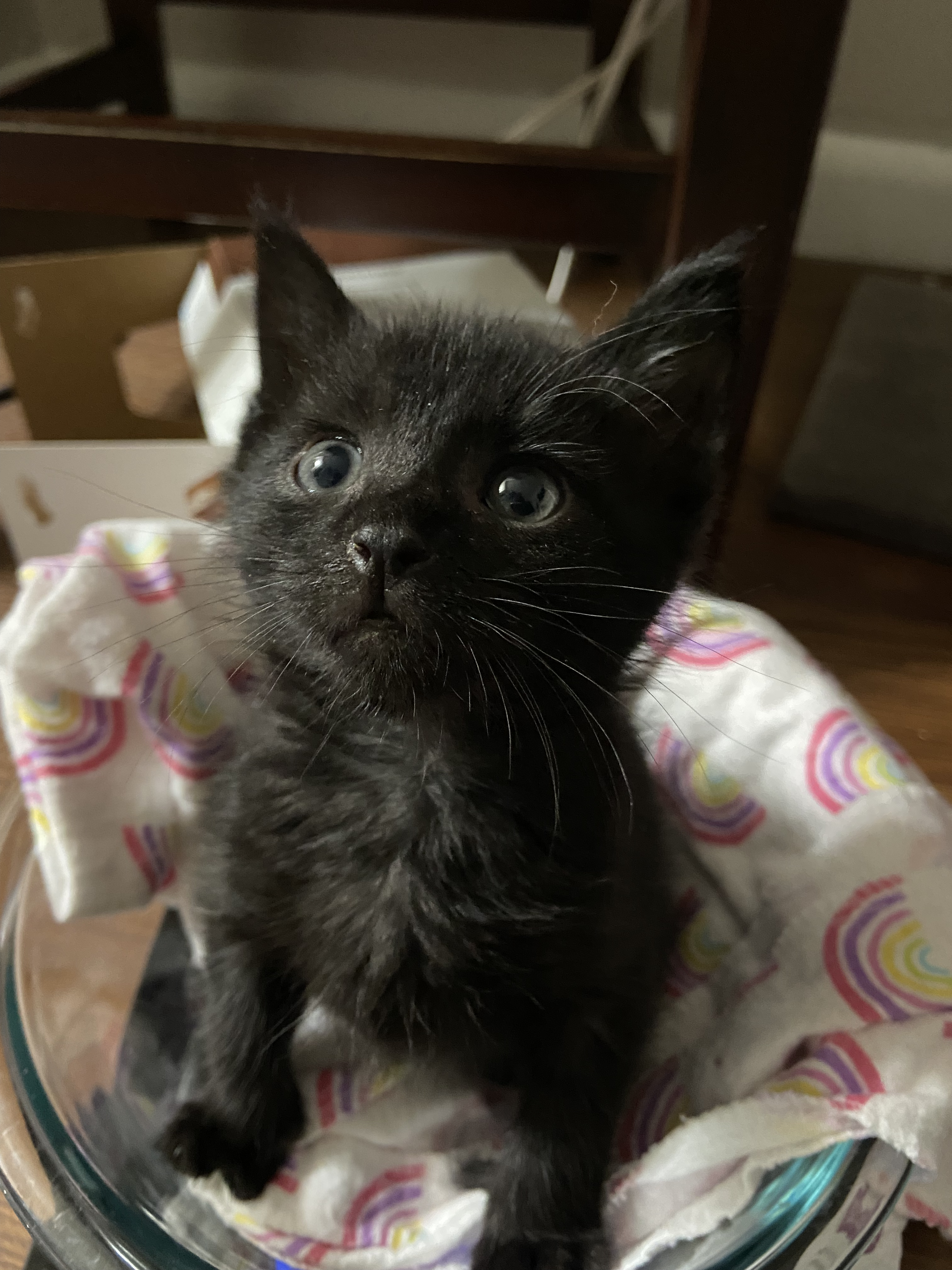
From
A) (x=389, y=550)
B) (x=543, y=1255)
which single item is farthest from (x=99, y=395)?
(x=543, y=1255)

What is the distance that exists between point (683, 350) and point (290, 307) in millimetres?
229

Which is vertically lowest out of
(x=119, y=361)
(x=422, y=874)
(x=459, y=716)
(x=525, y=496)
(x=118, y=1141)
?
(x=118, y=1141)

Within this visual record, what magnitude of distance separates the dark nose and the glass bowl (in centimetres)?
45

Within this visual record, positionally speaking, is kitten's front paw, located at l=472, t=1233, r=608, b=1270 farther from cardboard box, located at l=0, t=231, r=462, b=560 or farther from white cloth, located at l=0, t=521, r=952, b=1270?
cardboard box, located at l=0, t=231, r=462, b=560

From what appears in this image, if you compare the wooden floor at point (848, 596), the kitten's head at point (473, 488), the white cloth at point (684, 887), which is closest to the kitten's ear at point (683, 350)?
the kitten's head at point (473, 488)

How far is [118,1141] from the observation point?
691 mm

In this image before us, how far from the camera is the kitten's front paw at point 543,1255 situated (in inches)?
23.4

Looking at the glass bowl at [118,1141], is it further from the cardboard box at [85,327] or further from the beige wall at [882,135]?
the beige wall at [882,135]

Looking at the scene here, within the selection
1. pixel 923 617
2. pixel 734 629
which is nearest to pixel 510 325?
pixel 734 629

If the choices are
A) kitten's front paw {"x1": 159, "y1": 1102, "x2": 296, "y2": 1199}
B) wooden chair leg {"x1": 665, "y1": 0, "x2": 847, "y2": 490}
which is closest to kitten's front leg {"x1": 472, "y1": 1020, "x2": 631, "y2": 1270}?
kitten's front paw {"x1": 159, "y1": 1102, "x2": 296, "y2": 1199}

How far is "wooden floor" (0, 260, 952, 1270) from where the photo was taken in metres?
1.03

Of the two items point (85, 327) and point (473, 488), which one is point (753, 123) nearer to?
point (473, 488)

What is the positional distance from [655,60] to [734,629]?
43.7 inches

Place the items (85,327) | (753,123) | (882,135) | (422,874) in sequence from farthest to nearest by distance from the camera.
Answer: (882,135) < (85,327) < (753,123) < (422,874)
